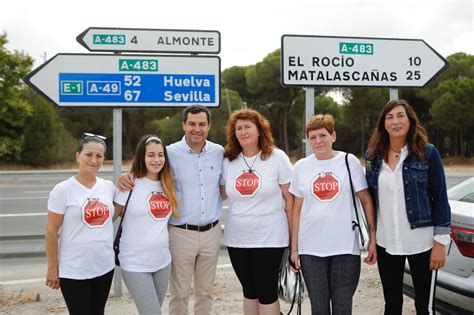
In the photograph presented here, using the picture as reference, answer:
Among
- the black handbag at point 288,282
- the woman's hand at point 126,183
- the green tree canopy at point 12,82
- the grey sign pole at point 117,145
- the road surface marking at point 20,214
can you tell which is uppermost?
the green tree canopy at point 12,82

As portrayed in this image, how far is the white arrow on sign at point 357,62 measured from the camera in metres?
4.29

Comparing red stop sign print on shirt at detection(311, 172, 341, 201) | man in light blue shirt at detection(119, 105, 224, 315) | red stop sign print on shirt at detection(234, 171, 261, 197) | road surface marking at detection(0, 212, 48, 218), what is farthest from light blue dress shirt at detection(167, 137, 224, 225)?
road surface marking at detection(0, 212, 48, 218)

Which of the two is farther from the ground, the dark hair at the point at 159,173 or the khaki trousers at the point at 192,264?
the dark hair at the point at 159,173

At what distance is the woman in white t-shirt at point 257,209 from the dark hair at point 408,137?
1.93ft

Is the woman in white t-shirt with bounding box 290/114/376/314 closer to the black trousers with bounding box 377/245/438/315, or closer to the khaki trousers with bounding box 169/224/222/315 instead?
the black trousers with bounding box 377/245/438/315

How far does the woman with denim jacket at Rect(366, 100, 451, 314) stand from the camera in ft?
9.25

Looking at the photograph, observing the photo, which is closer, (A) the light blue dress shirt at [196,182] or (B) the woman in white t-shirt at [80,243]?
(B) the woman in white t-shirt at [80,243]

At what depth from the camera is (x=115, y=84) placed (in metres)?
4.32

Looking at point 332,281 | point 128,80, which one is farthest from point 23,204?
point 332,281

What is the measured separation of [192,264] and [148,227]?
532 mm

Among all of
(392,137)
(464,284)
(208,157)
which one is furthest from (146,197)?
(464,284)

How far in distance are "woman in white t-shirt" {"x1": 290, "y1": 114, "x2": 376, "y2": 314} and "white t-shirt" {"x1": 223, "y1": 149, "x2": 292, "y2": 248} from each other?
0.16 metres

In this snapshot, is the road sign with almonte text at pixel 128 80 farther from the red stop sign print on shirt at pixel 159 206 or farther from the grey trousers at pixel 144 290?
the grey trousers at pixel 144 290

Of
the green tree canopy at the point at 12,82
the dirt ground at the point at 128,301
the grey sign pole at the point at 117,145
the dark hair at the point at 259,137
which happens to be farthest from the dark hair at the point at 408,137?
the green tree canopy at the point at 12,82
